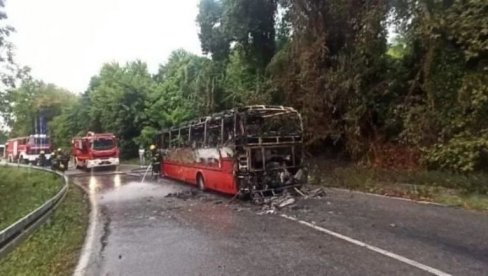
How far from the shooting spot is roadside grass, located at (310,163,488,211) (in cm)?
1329

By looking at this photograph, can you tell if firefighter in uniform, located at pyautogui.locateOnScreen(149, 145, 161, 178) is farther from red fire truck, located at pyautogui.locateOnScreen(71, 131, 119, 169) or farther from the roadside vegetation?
red fire truck, located at pyautogui.locateOnScreen(71, 131, 119, 169)

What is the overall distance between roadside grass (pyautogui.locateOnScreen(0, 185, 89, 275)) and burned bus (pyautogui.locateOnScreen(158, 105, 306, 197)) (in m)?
4.30

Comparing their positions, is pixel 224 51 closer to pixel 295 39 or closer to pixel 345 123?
pixel 295 39

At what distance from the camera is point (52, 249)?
30.8 feet

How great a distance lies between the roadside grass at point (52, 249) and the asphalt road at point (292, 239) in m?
0.28

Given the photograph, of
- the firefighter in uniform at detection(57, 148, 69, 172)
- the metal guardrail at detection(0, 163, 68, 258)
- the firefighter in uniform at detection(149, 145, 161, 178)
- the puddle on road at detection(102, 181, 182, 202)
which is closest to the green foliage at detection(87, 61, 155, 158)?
the firefighter in uniform at detection(57, 148, 69, 172)

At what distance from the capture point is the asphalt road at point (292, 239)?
7.06 m

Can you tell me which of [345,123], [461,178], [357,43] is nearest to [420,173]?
[461,178]

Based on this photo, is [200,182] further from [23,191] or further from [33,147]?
[33,147]

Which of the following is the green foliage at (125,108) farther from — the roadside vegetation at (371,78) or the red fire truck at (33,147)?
the roadside vegetation at (371,78)

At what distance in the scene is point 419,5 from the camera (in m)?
16.7

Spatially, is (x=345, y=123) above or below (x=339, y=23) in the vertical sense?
below

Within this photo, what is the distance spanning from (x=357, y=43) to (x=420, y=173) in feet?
20.8

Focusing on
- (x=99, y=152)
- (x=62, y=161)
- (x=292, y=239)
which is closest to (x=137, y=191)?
(x=292, y=239)
